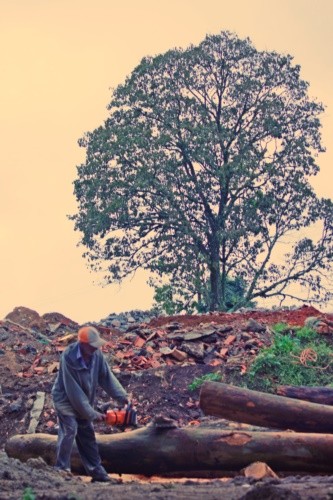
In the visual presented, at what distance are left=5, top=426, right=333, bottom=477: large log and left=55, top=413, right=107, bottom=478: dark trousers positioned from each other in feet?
0.56

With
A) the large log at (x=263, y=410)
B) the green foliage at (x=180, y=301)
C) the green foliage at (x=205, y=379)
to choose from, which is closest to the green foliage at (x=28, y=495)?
the large log at (x=263, y=410)

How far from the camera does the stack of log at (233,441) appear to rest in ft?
31.9

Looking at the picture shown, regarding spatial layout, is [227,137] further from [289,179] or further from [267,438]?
[267,438]

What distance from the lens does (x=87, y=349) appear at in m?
10.2

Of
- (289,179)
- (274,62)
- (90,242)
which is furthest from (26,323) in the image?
(274,62)

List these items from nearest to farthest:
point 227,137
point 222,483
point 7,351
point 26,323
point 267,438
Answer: point 222,483, point 267,438, point 7,351, point 26,323, point 227,137

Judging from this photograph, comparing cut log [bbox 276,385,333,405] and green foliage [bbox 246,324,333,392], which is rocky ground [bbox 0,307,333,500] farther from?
cut log [bbox 276,385,333,405]

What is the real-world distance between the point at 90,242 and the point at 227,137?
219 inches

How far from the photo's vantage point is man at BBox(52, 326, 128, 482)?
10164 millimetres

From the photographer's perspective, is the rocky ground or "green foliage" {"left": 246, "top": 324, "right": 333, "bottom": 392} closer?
the rocky ground

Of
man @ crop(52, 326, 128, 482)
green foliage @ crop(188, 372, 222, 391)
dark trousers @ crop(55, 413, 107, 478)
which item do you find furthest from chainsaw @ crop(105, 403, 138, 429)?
green foliage @ crop(188, 372, 222, 391)

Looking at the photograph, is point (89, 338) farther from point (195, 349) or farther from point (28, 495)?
point (195, 349)

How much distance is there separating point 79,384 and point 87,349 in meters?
0.44

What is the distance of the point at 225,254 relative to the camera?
31.2 m
